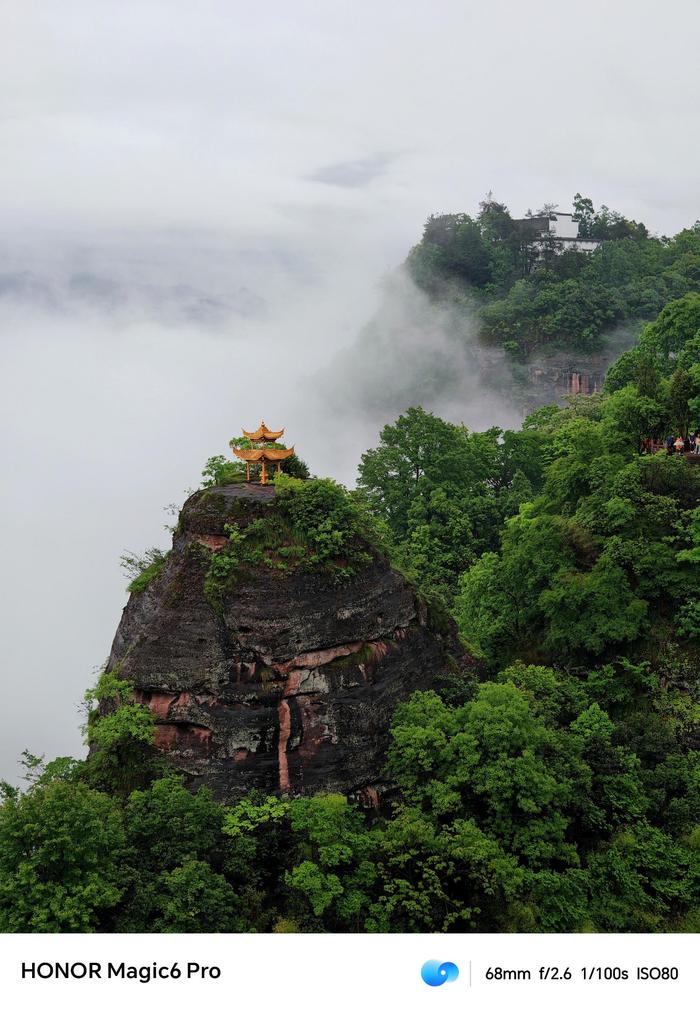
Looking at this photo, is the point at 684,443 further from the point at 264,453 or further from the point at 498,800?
the point at 498,800

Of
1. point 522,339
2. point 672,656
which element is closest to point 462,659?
point 672,656

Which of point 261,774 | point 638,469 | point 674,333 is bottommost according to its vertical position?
point 261,774

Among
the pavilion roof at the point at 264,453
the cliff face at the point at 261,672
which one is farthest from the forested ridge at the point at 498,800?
the pavilion roof at the point at 264,453

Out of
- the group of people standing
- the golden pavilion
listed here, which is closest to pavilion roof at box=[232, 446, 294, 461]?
the golden pavilion

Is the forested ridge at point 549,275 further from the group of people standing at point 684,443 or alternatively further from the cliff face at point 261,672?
the cliff face at point 261,672

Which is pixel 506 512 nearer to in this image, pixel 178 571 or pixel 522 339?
pixel 178 571
